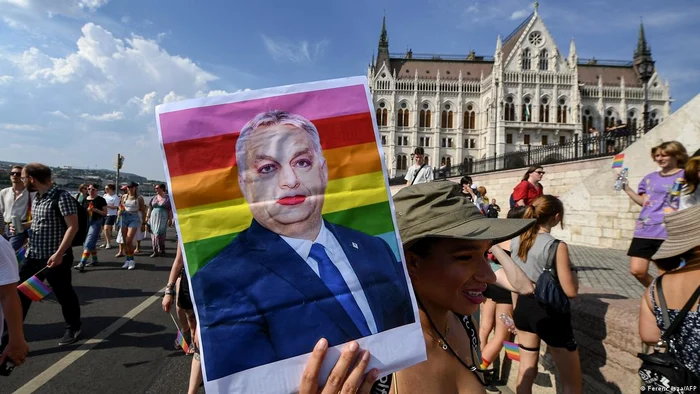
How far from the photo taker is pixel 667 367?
5.82 ft

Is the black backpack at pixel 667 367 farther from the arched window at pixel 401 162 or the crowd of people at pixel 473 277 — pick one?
the arched window at pixel 401 162

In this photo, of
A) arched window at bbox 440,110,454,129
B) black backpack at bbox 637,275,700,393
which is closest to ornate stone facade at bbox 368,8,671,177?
arched window at bbox 440,110,454,129

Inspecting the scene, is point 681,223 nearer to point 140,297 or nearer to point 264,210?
point 264,210

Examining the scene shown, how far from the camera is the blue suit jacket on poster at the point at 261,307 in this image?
2.99ft

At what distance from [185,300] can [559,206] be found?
3319 millimetres

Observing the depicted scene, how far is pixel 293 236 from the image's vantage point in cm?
99

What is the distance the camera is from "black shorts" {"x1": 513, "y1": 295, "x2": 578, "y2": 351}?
9.01 ft

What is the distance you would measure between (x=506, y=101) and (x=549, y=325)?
218 ft

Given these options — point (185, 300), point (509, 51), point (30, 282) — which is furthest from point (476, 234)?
point (509, 51)

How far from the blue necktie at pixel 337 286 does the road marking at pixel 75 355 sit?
4.05 meters

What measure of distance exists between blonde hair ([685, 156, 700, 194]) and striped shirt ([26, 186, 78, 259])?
671cm

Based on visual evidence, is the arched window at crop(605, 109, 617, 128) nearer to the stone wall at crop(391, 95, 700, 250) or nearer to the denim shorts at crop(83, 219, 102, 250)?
the stone wall at crop(391, 95, 700, 250)

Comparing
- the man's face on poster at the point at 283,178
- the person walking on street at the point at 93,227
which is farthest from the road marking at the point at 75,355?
the man's face on poster at the point at 283,178

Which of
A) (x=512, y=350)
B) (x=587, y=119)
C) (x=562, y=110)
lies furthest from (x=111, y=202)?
(x=587, y=119)
